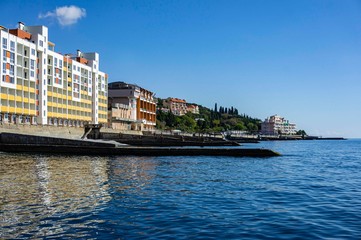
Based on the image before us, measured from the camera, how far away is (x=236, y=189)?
70.2ft

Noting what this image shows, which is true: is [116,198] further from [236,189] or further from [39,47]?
[39,47]

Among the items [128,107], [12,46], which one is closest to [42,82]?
[12,46]

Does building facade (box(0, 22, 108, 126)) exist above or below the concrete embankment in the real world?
above

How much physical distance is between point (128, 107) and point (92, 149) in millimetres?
86350

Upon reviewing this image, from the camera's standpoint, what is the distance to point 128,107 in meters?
136

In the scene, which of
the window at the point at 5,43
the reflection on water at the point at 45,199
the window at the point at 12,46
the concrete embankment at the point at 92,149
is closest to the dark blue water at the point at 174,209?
the reflection on water at the point at 45,199

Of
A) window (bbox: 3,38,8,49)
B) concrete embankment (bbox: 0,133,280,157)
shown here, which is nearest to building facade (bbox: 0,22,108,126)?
window (bbox: 3,38,8,49)

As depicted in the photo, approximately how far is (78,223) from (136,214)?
95.8 inches

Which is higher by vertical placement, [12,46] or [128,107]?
[12,46]

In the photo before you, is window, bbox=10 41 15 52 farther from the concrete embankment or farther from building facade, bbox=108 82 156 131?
building facade, bbox=108 82 156 131

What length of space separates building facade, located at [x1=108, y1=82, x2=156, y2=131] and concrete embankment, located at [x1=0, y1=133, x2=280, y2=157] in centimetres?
7746

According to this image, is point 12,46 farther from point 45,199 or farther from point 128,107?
point 45,199

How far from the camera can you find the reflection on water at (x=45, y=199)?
40.7 ft

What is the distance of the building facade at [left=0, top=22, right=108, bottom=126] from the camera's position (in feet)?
245
